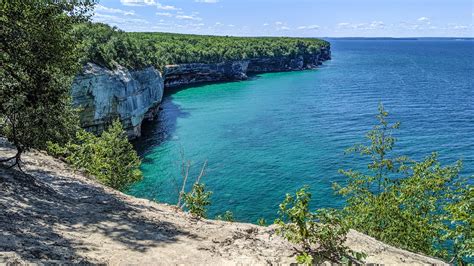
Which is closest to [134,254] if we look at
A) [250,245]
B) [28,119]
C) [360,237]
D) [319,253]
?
[250,245]

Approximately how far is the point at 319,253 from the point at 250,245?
2.55m

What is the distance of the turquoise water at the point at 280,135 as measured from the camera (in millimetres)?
44250

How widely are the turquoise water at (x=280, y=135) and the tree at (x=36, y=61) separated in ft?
53.3

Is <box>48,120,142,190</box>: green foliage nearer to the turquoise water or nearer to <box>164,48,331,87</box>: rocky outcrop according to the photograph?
the turquoise water

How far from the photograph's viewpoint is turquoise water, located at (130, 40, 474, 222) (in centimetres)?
4425

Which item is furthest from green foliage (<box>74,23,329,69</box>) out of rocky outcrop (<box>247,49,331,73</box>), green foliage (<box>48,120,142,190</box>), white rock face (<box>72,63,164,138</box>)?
green foliage (<box>48,120,142,190</box>)

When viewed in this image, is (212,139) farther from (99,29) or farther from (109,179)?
(109,179)

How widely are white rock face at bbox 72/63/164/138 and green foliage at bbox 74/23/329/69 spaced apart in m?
2.33

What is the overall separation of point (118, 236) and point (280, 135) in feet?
176

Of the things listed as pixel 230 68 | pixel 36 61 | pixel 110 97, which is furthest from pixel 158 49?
pixel 36 61

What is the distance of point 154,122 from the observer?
257 ft

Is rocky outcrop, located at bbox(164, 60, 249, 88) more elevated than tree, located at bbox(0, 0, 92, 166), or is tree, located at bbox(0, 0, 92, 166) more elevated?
tree, located at bbox(0, 0, 92, 166)

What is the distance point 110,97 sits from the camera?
197 ft

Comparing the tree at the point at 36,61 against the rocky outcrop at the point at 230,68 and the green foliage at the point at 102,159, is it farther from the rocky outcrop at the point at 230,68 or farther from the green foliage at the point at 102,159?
the rocky outcrop at the point at 230,68
